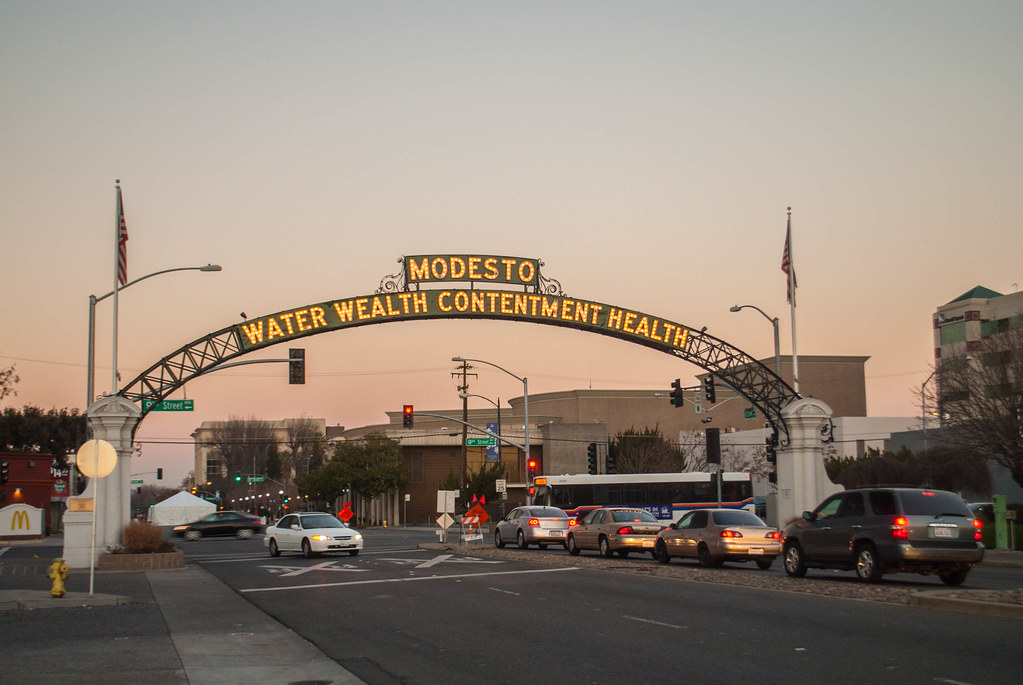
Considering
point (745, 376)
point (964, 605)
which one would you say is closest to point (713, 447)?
point (745, 376)

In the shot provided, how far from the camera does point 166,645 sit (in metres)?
12.6

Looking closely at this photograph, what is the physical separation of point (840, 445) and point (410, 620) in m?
82.8

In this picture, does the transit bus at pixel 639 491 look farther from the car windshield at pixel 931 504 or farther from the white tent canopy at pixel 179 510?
the white tent canopy at pixel 179 510

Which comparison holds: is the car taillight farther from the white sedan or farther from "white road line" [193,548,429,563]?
"white road line" [193,548,429,563]

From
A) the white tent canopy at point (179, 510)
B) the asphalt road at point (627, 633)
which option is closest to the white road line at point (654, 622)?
the asphalt road at point (627, 633)

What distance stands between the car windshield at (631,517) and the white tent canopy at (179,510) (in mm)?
51980

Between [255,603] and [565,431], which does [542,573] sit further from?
[565,431]

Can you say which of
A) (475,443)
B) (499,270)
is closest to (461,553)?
(499,270)

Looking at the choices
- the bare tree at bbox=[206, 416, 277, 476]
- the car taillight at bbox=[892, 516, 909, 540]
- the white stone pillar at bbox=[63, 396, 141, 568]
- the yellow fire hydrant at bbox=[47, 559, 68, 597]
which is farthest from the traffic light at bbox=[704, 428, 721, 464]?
the bare tree at bbox=[206, 416, 277, 476]

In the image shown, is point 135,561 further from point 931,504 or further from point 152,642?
point 931,504

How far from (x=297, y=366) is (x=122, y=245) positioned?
23.6 feet

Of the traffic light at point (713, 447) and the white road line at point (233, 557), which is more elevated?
the traffic light at point (713, 447)

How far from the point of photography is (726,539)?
2456cm

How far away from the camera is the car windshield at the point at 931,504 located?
1859 centimetres
